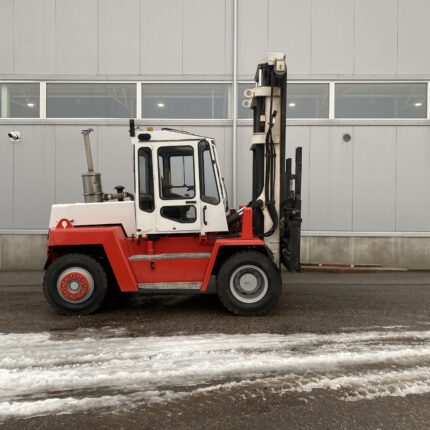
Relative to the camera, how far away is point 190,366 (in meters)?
3.96

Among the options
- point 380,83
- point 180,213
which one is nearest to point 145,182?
point 180,213

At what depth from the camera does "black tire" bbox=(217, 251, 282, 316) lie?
5.61 metres

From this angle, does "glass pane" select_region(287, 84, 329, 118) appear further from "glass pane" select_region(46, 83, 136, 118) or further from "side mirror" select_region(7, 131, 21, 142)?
"side mirror" select_region(7, 131, 21, 142)

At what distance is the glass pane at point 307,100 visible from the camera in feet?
31.4

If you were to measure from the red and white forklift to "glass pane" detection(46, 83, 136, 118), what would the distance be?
425cm

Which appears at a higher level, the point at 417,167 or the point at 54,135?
the point at 54,135

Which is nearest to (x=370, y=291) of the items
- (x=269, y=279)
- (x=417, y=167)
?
Answer: (x=269, y=279)

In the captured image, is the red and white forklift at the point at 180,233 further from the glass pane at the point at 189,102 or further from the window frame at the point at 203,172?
the glass pane at the point at 189,102

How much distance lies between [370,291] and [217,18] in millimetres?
6616

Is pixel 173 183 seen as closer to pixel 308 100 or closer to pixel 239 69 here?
Result: pixel 239 69

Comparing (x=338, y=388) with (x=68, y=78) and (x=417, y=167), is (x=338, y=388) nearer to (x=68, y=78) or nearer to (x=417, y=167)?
(x=417, y=167)

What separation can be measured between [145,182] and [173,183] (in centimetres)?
37

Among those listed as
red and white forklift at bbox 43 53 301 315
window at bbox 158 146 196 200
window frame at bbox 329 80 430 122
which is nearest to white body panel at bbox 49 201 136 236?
red and white forklift at bbox 43 53 301 315

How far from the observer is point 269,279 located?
5602 millimetres
